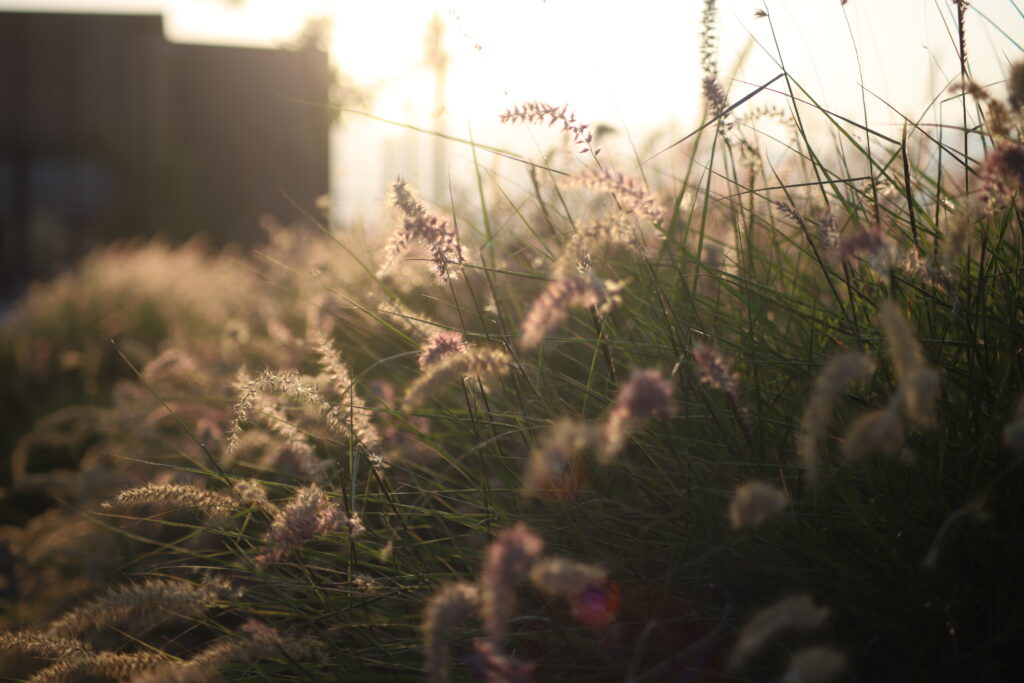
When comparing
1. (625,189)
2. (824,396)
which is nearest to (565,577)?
(824,396)

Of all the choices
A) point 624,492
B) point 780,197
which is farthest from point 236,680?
point 780,197

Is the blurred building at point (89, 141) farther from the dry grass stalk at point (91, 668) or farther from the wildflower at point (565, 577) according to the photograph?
the wildflower at point (565, 577)

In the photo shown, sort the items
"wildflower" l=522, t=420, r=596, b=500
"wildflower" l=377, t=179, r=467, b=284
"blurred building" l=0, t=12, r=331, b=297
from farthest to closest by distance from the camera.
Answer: "blurred building" l=0, t=12, r=331, b=297
"wildflower" l=377, t=179, r=467, b=284
"wildflower" l=522, t=420, r=596, b=500

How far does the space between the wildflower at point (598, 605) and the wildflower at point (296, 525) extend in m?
0.39

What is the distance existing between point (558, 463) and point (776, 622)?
47cm

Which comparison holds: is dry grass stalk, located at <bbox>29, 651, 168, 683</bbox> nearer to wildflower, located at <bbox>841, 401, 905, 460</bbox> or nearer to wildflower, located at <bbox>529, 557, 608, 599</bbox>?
wildflower, located at <bbox>529, 557, 608, 599</bbox>

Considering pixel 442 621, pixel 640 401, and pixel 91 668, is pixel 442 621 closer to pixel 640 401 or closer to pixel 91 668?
pixel 640 401

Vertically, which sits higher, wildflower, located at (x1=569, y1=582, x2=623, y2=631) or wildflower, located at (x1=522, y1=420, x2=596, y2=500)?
wildflower, located at (x1=522, y1=420, x2=596, y2=500)

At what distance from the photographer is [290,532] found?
3.98 ft

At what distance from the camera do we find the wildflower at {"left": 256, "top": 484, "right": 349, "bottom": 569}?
1.19 meters

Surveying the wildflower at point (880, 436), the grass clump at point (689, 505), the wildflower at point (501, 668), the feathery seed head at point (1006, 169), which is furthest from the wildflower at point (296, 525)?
the feathery seed head at point (1006, 169)

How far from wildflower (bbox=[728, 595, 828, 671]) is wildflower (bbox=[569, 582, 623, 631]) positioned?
406 millimetres

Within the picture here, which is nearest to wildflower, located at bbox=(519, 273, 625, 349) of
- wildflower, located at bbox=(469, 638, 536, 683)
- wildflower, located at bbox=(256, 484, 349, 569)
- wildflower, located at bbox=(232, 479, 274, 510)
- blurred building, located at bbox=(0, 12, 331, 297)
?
wildflower, located at bbox=(469, 638, 536, 683)

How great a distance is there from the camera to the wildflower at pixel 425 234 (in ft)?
4.17
